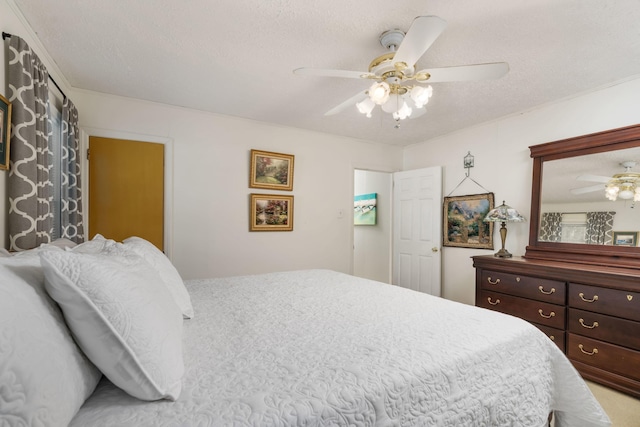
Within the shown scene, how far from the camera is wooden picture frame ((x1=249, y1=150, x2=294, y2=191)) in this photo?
340 cm

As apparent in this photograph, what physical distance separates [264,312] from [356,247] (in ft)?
12.6

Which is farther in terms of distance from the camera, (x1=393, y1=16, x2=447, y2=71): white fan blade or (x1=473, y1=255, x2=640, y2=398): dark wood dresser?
(x1=473, y1=255, x2=640, y2=398): dark wood dresser

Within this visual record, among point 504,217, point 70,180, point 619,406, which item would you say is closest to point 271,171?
point 70,180

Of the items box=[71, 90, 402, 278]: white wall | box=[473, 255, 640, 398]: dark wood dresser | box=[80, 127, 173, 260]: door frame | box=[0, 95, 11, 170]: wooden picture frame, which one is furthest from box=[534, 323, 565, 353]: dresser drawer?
box=[0, 95, 11, 170]: wooden picture frame

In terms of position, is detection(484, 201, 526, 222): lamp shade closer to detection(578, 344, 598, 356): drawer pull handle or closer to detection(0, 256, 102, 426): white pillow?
detection(578, 344, 598, 356): drawer pull handle

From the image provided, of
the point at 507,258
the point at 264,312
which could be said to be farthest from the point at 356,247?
the point at 264,312

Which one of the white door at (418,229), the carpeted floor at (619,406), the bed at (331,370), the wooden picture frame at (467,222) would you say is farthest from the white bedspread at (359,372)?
the white door at (418,229)

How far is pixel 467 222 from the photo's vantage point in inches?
141

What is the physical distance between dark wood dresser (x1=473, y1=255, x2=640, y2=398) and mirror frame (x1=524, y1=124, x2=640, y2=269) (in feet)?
0.49

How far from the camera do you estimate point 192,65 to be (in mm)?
2223

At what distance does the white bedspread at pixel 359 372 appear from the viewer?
79 centimetres

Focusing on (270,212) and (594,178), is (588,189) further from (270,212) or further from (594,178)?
(270,212)

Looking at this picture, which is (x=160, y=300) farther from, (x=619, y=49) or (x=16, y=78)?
(x=619, y=49)

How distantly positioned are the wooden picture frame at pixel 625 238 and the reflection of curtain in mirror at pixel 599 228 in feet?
0.10
